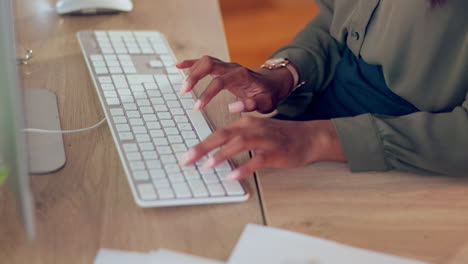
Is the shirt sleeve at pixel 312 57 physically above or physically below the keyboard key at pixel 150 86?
below

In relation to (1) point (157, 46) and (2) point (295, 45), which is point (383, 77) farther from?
(1) point (157, 46)

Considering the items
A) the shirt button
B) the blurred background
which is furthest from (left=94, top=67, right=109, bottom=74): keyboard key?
the blurred background

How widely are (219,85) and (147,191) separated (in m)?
0.25

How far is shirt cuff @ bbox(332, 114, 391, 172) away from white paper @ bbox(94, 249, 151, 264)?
333mm

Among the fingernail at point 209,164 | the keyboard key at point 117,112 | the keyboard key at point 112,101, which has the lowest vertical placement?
the keyboard key at point 117,112

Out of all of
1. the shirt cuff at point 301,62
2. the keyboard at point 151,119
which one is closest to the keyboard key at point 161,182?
the keyboard at point 151,119

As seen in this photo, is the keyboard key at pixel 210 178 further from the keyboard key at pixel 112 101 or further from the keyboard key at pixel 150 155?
the keyboard key at pixel 112 101

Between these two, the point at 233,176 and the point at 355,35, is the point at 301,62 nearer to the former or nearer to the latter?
the point at 355,35

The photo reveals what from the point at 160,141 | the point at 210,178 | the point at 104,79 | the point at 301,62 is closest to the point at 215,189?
the point at 210,178

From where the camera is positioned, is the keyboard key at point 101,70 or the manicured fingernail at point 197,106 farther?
the keyboard key at point 101,70

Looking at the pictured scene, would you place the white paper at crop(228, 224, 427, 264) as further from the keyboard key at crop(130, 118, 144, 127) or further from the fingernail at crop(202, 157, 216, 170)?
the keyboard key at crop(130, 118, 144, 127)

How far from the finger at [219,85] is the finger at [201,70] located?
3 cm

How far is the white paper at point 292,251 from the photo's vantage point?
0.62 metres

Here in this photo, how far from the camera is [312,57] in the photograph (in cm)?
107
